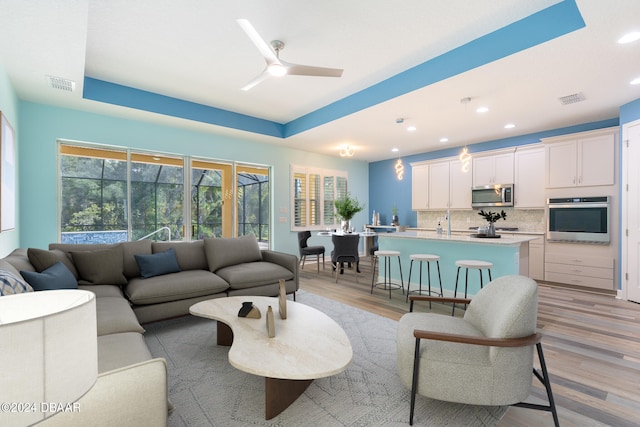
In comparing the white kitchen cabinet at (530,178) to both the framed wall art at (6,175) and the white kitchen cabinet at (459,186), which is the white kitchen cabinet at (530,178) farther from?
the framed wall art at (6,175)

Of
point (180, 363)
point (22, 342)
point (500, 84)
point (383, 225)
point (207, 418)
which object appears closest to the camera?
point (22, 342)

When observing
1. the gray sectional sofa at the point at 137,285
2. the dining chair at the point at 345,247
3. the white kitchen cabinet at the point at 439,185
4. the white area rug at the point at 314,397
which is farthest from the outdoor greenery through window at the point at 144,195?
the white kitchen cabinet at the point at 439,185

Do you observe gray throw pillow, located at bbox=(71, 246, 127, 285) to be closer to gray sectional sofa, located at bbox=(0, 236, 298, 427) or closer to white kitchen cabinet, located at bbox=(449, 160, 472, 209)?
gray sectional sofa, located at bbox=(0, 236, 298, 427)

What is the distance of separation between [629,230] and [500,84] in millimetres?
2876

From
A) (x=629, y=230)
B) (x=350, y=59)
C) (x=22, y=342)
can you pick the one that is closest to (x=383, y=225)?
(x=629, y=230)

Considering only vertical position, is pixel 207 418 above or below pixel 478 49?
below

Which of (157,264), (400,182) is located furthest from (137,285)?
(400,182)

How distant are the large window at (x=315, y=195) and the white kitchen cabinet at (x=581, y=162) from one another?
4445 mm

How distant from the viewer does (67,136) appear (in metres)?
4.29

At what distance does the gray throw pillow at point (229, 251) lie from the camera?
391cm

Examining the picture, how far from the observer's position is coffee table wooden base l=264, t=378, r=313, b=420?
1.78 m

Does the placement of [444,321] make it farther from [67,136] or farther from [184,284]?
[67,136]

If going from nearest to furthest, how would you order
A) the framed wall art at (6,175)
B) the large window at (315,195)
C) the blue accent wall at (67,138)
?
1. the framed wall art at (6,175)
2. the blue accent wall at (67,138)
3. the large window at (315,195)

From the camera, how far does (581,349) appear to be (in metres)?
2.67
